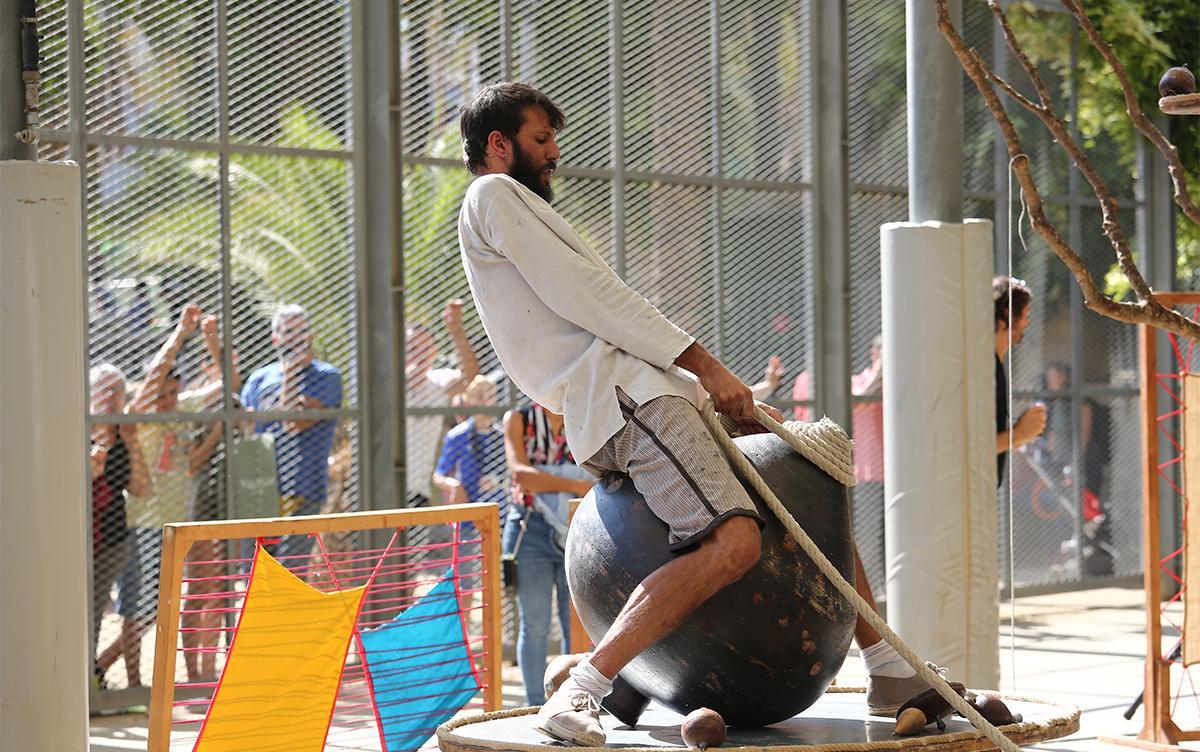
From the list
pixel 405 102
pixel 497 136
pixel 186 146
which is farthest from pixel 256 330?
pixel 497 136

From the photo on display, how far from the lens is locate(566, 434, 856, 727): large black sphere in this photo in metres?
4.63


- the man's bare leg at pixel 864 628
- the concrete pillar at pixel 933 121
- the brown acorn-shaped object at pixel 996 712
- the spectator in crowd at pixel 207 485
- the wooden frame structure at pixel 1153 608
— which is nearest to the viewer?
the brown acorn-shaped object at pixel 996 712

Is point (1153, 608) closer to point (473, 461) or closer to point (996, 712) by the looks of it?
point (996, 712)

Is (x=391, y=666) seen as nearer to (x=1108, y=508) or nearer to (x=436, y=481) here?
(x=436, y=481)

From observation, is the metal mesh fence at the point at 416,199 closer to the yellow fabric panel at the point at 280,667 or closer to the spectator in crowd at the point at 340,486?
the spectator in crowd at the point at 340,486

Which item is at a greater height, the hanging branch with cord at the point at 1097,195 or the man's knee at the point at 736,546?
the hanging branch with cord at the point at 1097,195

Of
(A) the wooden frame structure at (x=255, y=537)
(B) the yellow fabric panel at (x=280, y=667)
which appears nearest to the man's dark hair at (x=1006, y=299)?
(A) the wooden frame structure at (x=255, y=537)

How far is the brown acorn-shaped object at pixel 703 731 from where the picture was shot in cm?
439

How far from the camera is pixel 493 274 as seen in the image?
5.02 m

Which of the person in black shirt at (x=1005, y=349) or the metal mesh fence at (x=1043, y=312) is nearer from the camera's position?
the person in black shirt at (x=1005, y=349)

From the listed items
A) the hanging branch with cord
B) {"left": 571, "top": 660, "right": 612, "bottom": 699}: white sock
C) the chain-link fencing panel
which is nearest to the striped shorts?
{"left": 571, "top": 660, "right": 612, "bottom": 699}: white sock

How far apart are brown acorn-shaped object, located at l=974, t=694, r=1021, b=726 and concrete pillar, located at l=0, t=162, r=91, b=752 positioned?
3.44 metres

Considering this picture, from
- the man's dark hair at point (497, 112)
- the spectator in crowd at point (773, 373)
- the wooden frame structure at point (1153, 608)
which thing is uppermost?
the man's dark hair at point (497, 112)

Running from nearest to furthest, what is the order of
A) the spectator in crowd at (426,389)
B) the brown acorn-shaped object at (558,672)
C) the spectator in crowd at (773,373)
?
the brown acorn-shaped object at (558,672), the spectator in crowd at (426,389), the spectator in crowd at (773,373)
